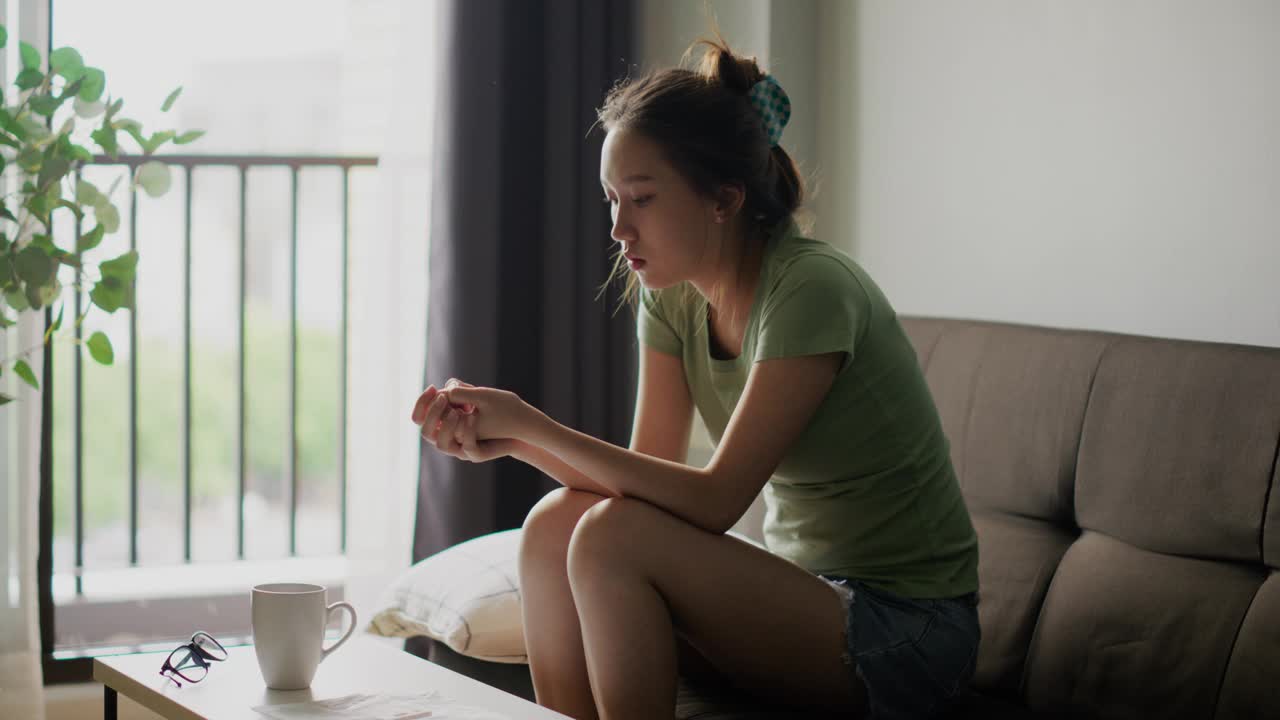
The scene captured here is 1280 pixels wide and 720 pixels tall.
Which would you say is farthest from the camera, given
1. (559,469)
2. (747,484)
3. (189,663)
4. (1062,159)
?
(1062,159)

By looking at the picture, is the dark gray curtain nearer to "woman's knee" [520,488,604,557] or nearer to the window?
the window

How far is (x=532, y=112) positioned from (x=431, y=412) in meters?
1.44

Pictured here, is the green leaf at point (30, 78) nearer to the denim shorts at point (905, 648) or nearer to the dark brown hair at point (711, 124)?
the dark brown hair at point (711, 124)

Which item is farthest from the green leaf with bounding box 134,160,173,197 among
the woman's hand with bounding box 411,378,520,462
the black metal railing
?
the black metal railing

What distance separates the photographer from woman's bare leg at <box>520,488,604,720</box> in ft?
5.31

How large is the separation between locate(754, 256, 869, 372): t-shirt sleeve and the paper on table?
547mm

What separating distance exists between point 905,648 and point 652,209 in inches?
24.9

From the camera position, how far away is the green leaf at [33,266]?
63.3 inches

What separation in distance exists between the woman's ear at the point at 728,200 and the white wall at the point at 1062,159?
0.72m

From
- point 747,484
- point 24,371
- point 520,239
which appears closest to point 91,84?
point 24,371

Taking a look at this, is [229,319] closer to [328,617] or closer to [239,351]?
[239,351]

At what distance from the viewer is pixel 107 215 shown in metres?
1.74

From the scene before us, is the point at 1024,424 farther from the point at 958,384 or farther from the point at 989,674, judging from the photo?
the point at 989,674

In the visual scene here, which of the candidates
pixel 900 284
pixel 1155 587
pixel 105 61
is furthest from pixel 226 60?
pixel 1155 587
